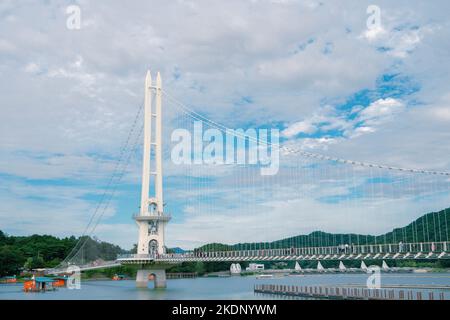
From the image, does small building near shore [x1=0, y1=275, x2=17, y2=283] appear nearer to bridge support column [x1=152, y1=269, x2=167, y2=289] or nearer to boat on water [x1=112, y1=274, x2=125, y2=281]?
boat on water [x1=112, y1=274, x2=125, y2=281]

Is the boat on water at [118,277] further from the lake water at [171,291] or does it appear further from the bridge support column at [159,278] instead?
the bridge support column at [159,278]

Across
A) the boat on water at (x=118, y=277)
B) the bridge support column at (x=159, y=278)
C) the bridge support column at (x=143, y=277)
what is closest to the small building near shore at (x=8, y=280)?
the boat on water at (x=118, y=277)

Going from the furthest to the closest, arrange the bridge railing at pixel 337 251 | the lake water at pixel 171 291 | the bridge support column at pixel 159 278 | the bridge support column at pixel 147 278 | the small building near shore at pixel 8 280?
the small building near shore at pixel 8 280, the bridge support column at pixel 159 278, the bridge support column at pixel 147 278, the lake water at pixel 171 291, the bridge railing at pixel 337 251

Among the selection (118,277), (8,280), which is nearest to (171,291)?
(8,280)

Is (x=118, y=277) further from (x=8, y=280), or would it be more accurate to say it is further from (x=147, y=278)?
(x=147, y=278)

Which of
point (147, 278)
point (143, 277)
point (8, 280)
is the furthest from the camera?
point (8, 280)

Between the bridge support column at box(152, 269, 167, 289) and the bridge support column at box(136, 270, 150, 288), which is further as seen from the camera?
the bridge support column at box(152, 269, 167, 289)

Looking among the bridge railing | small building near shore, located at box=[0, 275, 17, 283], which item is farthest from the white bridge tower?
small building near shore, located at box=[0, 275, 17, 283]

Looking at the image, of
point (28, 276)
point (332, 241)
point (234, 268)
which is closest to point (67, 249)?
point (28, 276)

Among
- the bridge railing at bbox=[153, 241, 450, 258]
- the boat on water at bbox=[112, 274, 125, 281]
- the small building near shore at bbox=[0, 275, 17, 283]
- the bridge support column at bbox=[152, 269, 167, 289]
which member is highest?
the bridge railing at bbox=[153, 241, 450, 258]
